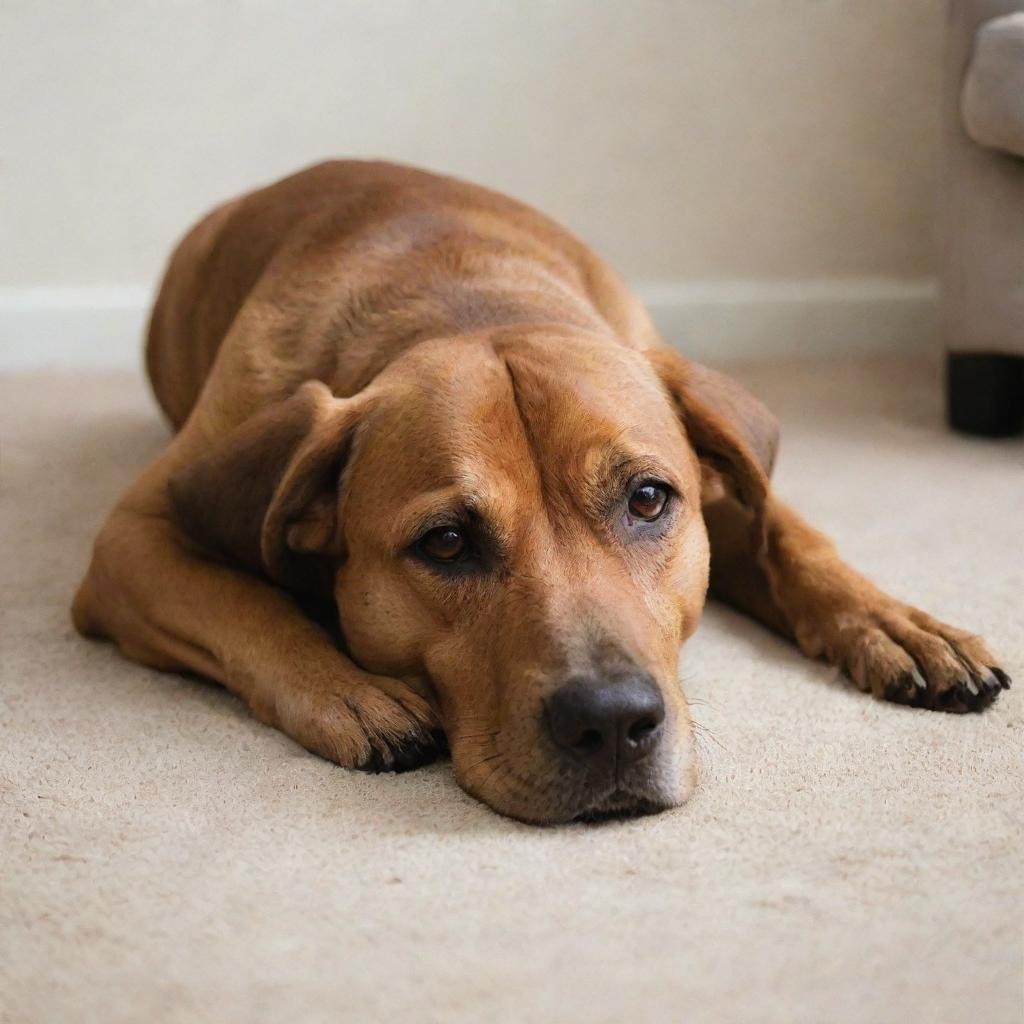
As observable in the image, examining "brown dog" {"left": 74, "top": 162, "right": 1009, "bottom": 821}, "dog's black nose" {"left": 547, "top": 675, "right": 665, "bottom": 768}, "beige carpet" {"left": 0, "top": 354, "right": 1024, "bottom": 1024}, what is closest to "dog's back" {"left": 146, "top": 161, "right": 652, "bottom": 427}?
"brown dog" {"left": 74, "top": 162, "right": 1009, "bottom": 821}

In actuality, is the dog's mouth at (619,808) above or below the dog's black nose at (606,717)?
below

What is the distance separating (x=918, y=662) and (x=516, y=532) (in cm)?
83

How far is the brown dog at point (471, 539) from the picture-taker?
82.0 inches

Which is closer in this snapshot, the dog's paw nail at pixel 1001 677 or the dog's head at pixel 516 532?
the dog's head at pixel 516 532

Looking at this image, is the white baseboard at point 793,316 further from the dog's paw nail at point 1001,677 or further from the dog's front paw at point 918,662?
the dog's paw nail at point 1001,677

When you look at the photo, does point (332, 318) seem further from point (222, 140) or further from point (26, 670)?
point (222, 140)

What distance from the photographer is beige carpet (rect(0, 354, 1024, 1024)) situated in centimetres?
163

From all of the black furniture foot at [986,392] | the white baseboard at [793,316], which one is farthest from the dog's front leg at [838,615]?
the white baseboard at [793,316]

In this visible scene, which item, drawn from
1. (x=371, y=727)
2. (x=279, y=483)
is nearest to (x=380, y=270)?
(x=279, y=483)

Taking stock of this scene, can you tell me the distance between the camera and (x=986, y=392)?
4.32 meters

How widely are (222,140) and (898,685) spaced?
3.96 m

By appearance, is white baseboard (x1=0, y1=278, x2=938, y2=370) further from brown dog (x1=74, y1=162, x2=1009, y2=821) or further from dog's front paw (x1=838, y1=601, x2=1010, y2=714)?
dog's front paw (x1=838, y1=601, x2=1010, y2=714)

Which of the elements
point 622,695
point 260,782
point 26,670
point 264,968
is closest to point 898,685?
point 622,695

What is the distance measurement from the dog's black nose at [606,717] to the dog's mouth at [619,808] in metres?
0.06
